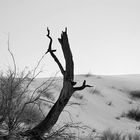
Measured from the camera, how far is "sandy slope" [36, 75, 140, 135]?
8.21m

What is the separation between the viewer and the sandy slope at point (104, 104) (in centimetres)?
821

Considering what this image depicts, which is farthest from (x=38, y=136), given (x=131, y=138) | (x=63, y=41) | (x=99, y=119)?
(x=99, y=119)

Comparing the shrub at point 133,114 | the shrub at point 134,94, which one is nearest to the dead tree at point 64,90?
the shrub at point 133,114

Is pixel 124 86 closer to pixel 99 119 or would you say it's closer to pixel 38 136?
pixel 99 119

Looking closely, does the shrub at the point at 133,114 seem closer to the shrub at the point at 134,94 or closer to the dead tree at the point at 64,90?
the shrub at the point at 134,94

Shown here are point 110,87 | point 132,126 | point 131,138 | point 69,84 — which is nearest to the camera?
point 69,84

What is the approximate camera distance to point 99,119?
8789mm

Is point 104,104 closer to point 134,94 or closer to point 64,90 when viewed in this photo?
point 134,94

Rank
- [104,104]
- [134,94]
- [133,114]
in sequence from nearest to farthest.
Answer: [133,114] → [104,104] → [134,94]

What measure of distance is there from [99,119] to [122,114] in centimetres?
150

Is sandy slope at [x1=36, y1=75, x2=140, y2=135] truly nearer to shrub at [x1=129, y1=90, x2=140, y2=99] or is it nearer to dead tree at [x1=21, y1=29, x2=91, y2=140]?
shrub at [x1=129, y1=90, x2=140, y2=99]

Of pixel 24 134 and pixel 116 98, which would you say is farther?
pixel 116 98

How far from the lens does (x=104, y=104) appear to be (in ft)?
35.4

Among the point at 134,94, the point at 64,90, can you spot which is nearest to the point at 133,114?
the point at 134,94
